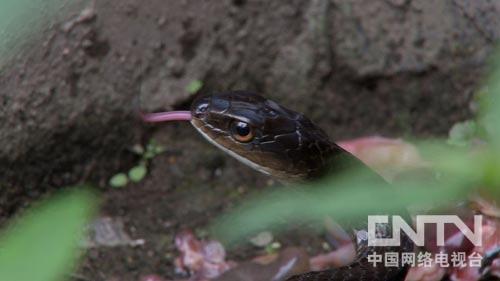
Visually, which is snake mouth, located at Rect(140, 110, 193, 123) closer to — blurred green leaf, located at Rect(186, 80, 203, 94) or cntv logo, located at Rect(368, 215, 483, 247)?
blurred green leaf, located at Rect(186, 80, 203, 94)

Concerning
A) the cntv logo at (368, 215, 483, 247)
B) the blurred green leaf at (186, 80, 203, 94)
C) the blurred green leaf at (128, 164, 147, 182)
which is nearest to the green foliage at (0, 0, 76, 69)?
the cntv logo at (368, 215, 483, 247)

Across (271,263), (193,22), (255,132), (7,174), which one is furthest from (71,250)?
(193,22)

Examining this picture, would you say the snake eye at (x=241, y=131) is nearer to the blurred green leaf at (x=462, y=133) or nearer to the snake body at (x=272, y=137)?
the snake body at (x=272, y=137)

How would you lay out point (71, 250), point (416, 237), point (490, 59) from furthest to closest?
point (490, 59), point (416, 237), point (71, 250)

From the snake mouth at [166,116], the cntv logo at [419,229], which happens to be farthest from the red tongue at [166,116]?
the cntv logo at [419,229]

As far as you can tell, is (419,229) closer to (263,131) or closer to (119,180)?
(263,131)

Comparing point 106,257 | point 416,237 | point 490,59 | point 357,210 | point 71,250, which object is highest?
point 71,250

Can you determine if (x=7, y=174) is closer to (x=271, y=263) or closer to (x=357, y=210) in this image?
(x=271, y=263)
